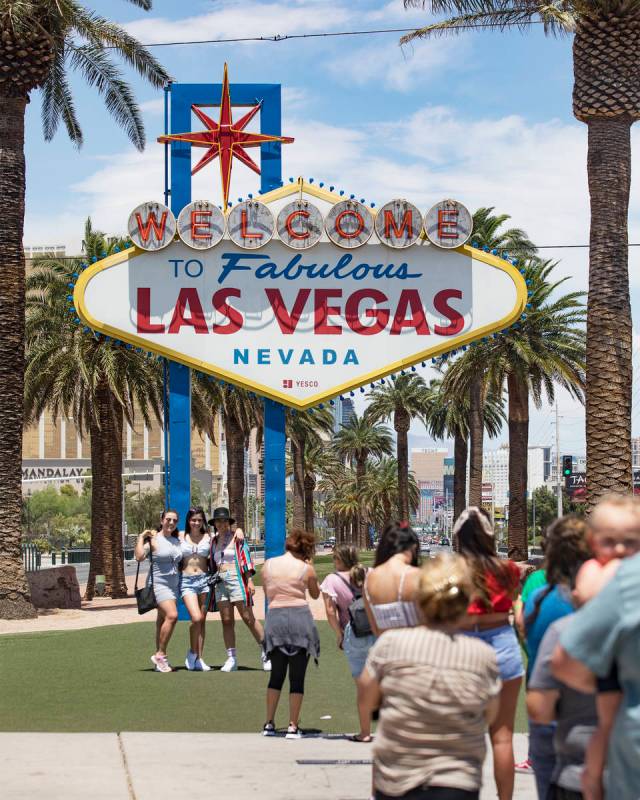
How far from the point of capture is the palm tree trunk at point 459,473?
52.7m

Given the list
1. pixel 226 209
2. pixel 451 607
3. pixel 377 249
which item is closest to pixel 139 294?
pixel 226 209

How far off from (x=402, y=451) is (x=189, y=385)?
40434 millimetres

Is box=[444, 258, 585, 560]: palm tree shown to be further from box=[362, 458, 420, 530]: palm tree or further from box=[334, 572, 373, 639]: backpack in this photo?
box=[362, 458, 420, 530]: palm tree

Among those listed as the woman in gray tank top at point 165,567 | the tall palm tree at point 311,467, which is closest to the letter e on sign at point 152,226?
the woman in gray tank top at point 165,567

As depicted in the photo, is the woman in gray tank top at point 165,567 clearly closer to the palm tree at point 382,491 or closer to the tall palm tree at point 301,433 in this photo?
the tall palm tree at point 301,433

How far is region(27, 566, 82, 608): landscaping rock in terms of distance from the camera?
25.8 meters

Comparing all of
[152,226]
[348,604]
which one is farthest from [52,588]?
[348,604]

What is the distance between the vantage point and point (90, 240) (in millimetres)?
33312

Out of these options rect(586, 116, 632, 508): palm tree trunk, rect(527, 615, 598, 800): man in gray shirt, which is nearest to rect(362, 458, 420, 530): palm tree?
rect(586, 116, 632, 508): palm tree trunk

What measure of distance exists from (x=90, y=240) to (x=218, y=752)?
2601 centimetres

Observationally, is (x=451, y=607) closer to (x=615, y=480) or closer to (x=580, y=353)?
(x=615, y=480)

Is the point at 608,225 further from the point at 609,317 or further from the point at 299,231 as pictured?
the point at 299,231

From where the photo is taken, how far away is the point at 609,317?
62.0ft

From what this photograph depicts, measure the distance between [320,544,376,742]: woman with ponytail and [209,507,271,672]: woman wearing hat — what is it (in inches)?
156
